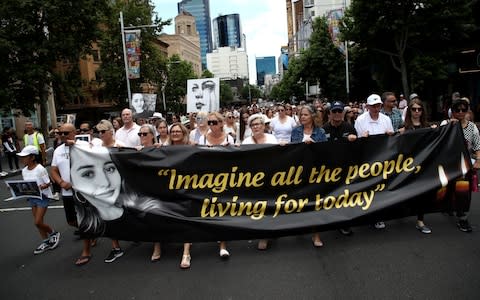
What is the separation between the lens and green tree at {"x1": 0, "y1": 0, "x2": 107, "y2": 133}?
2161cm

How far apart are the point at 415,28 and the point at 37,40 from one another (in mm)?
20547

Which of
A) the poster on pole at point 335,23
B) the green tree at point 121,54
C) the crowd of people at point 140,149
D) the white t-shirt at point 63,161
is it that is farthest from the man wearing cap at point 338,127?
the green tree at point 121,54

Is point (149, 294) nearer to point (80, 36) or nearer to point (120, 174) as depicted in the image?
point (120, 174)

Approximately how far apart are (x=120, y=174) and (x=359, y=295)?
3087 mm

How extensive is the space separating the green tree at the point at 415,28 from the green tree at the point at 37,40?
→ 609 inches

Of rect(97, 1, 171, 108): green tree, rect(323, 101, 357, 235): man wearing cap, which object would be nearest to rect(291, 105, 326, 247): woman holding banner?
rect(323, 101, 357, 235): man wearing cap

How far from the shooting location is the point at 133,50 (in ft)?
69.5

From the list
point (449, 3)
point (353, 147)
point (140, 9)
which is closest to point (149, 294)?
point (353, 147)

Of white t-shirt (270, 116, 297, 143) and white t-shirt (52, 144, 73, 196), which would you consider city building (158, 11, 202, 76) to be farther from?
white t-shirt (52, 144, 73, 196)

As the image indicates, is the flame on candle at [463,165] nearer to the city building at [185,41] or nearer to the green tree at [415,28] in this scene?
the green tree at [415,28]

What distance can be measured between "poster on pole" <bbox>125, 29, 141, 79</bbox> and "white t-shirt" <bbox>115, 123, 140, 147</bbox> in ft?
48.3

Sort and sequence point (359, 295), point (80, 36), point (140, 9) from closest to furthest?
1. point (359, 295)
2. point (80, 36)
3. point (140, 9)

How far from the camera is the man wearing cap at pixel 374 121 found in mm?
5980

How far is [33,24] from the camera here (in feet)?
74.5
